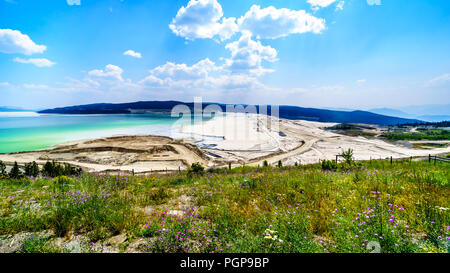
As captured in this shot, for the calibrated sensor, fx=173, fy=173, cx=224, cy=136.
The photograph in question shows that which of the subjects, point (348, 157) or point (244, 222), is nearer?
point (244, 222)

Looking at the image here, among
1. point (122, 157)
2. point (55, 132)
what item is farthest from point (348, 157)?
point (55, 132)

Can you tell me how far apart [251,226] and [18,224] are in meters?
4.77

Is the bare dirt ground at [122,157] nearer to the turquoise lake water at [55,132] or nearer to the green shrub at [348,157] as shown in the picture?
the turquoise lake water at [55,132]

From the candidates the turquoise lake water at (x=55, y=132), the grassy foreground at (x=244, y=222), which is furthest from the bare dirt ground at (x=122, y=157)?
the grassy foreground at (x=244, y=222)

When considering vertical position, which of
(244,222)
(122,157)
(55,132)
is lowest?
(122,157)

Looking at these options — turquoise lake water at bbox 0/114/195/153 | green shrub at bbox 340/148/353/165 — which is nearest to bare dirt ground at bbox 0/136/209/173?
turquoise lake water at bbox 0/114/195/153

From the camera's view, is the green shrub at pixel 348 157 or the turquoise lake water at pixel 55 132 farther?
the turquoise lake water at pixel 55 132

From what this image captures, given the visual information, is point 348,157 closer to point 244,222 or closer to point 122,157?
point 244,222

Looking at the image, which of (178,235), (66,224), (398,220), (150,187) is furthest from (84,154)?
(398,220)

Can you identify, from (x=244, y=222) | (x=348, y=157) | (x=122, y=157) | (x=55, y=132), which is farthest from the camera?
(x=55, y=132)
